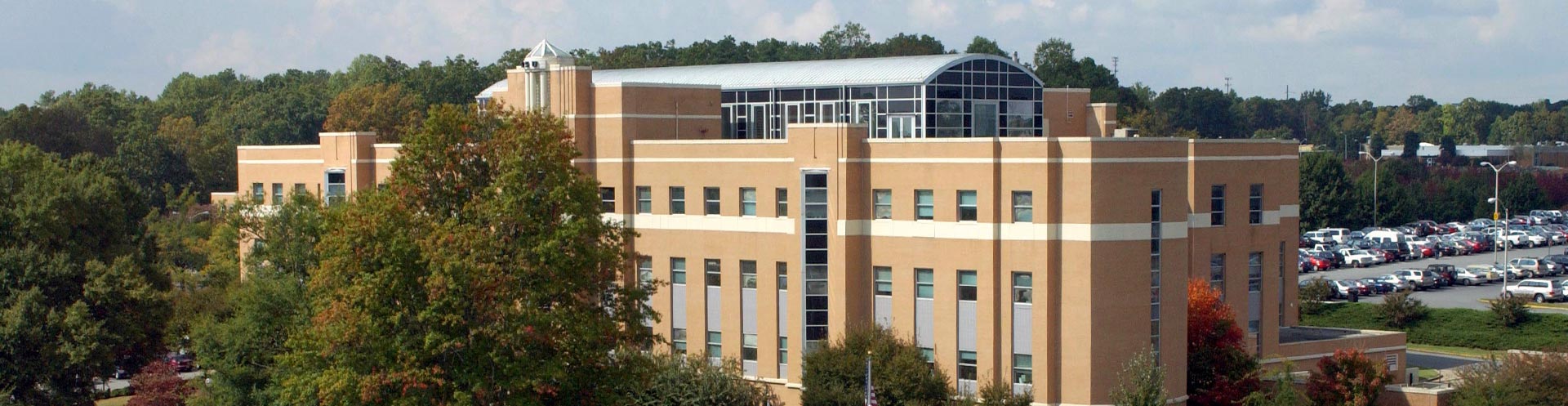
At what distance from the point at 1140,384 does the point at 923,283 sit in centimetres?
812

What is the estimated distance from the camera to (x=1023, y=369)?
52.9m

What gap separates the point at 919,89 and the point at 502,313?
2574 cm

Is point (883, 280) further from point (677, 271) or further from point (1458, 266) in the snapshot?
point (1458, 266)

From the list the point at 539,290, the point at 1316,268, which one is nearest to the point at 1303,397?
the point at 539,290

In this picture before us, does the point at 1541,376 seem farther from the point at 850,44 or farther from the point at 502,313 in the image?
the point at 850,44

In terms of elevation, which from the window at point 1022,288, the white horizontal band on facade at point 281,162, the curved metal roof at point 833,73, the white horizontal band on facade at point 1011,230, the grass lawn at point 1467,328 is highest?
the curved metal roof at point 833,73

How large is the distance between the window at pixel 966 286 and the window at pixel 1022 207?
8.08 ft

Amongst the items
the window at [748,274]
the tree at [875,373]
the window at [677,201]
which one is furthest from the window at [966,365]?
the window at [677,201]

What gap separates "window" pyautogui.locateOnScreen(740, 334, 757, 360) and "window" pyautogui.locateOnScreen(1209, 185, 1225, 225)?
55.7 ft

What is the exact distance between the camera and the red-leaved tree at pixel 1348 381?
55.9 meters

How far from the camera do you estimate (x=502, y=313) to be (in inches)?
1705

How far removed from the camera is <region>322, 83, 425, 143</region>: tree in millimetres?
118938

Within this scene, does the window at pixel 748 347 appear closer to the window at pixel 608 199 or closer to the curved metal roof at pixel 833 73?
the window at pixel 608 199

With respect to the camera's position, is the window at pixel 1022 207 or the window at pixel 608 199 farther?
the window at pixel 608 199
